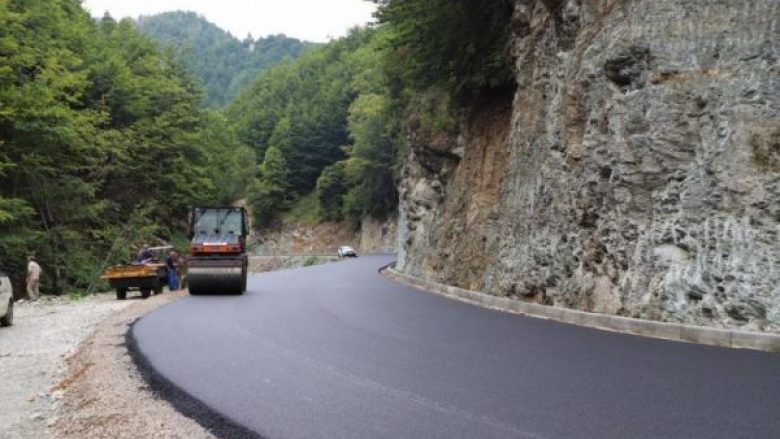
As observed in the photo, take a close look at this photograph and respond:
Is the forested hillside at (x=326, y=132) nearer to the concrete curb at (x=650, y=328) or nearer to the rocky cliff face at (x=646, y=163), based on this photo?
the rocky cliff face at (x=646, y=163)

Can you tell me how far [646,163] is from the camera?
13.9m

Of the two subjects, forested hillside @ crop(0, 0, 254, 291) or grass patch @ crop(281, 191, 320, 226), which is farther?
grass patch @ crop(281, 191, 320, 226)

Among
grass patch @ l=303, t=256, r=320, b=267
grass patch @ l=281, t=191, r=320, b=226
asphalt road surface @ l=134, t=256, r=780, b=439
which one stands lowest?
grass patch @ l=303, t=256, r=320, b=267

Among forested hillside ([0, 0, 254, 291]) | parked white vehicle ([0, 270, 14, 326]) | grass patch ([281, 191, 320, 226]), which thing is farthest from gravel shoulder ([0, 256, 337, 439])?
grass patch ([281, 191, 320, 226])

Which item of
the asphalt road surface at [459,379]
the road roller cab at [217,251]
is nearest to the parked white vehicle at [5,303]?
the asphalt road surface at [459,379]

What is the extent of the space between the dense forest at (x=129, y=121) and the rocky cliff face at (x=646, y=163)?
4.49 meters

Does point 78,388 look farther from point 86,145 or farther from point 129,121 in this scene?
point 129,121

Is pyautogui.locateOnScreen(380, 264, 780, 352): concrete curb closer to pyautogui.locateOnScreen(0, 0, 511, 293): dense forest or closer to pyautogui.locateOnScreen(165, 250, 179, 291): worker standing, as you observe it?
pyautogui.locateOnScreen(0, 0, 511, 293): dense forest

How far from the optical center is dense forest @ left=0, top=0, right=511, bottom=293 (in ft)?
82.1

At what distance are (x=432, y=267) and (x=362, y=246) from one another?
162ft

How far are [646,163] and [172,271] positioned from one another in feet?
62.3

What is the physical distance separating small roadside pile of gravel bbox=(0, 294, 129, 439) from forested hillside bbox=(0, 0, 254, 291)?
8.92 meters

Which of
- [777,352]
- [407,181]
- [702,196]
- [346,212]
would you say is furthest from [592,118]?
[346,212]

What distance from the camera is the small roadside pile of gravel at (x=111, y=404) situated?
6738 mm
